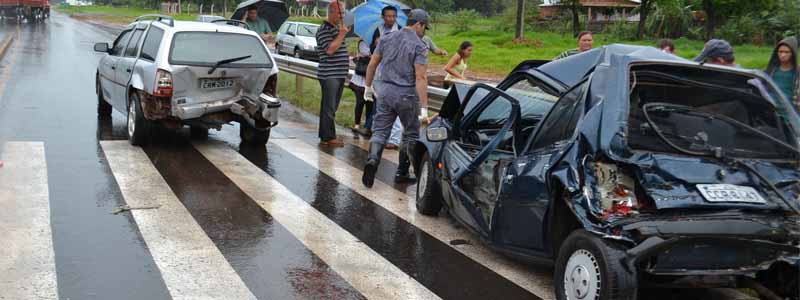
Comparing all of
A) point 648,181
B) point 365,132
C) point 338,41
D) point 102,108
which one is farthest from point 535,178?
point 102,108

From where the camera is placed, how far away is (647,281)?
4.66m

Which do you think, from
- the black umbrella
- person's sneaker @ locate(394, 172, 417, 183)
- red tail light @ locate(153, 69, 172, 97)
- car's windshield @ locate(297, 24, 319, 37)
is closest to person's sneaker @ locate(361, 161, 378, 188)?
person's sneaker @ locate(394, 172, 417, 183)

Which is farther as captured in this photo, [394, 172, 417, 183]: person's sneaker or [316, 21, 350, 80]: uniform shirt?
[316, 21, 350, 80]: uniform shirt

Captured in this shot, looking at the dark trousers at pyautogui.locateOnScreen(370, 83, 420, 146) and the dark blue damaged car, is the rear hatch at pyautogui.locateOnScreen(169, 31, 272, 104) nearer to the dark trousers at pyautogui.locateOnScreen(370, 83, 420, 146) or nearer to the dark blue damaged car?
the dark trousers at pyautogui.locateOnScreen(370, 83, 420, 146)

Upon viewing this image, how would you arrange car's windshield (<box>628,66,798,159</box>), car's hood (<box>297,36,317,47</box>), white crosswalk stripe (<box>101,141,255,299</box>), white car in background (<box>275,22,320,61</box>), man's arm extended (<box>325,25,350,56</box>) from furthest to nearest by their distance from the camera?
car's hood (<box>297,36,317,47</box>) < white car in background (<box>275,22,320,61</box>) < man's arm extended (<box>325,25,350,56</box>) < white crosswalk stripe (<box>101,141,255,299</box>) < car's windshield (<box>628,66,798,159</box>)

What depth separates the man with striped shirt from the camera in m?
11.1

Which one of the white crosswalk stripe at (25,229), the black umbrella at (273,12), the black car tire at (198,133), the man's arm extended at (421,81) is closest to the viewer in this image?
the white crosswalk stripe at (25,229)

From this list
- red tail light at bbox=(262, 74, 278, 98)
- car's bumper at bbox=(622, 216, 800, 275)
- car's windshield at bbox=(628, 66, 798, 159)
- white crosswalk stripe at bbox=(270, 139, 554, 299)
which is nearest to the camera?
car's bumper at bbox=(622, 216, 800, 275)

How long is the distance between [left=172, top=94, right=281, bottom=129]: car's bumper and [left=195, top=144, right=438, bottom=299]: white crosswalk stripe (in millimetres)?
717

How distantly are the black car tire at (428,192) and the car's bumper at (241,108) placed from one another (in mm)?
3032

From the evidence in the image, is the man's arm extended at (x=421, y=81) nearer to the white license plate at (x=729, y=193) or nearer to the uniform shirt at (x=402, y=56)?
the uniform shirt at (x=402, y=56)

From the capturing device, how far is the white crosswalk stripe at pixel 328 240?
5457 mm

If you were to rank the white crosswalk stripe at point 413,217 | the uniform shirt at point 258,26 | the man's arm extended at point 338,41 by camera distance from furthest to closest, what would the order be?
the uniform shirt at point 258,26 < the man's arm extended at point 338,41 < the white crosswalk stripe at point 413,217

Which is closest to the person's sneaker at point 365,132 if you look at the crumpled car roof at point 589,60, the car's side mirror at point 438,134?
the car's side mirror at point 438,134
